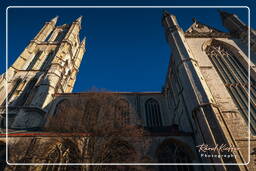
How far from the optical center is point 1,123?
1516 centimetres

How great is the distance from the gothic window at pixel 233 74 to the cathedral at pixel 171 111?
68 mm

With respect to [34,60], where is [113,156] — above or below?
below

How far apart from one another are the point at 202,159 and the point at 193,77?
18.7 feet

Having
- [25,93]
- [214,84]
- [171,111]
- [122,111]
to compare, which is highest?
[25,93]

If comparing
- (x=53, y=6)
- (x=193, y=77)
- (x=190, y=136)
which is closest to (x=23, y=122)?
(x=53, y=6)

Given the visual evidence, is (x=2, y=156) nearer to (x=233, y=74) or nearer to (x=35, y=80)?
(x=35, y=80)

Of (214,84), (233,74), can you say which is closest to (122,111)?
(214,84)

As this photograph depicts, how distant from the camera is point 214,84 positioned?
12.5 meters

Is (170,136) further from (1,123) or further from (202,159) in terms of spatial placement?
(1,123)

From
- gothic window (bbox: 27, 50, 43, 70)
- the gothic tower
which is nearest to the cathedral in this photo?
the gothic tower

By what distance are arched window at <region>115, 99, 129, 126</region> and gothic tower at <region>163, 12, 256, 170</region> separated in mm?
5073

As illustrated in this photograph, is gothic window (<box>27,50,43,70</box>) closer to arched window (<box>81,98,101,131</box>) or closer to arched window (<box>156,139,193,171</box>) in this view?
arched window (<box>81,98,101,131</box>)

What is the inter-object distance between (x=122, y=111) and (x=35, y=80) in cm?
1213

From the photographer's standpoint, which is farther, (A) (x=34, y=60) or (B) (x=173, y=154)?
(A) (x=34, y=60)
